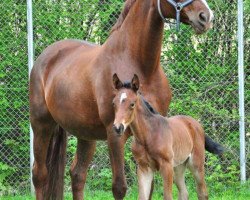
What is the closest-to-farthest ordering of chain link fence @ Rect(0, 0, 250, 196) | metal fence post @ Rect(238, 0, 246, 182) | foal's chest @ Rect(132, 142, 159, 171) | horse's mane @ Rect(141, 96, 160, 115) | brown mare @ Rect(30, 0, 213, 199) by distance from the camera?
brown mare @ Rect(30, 0, 213, 199) < horse's mane @ Rect(141, 96, 160, 115) < foal's chest @ Rect(132, 142, 159, 171) < metal fence post @ Rect(238, 0, 246, 182) < chain link fence @ Rect(0, 0, 250, 196)

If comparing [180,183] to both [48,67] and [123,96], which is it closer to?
[48,67]

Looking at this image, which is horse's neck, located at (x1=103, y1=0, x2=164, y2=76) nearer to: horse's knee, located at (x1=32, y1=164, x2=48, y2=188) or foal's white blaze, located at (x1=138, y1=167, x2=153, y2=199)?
foal's white blaze, located at (x1=138, y1=167, x2=153, y2=199)

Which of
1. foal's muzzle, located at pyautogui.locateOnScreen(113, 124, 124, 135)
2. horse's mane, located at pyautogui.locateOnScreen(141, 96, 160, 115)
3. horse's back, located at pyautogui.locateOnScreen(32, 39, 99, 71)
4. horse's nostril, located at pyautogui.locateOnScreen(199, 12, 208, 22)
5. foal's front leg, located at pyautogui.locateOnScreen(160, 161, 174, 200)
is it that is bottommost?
foal's front leg, located at pyautogui.locateOnScreen(160, 161, 174, 200)

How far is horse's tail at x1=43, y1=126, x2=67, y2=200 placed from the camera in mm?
7430

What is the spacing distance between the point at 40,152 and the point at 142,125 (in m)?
1.47

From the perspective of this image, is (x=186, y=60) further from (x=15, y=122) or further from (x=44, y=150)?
(x=44, y=150)

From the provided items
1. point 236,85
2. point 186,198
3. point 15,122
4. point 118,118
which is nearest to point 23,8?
point 15,122

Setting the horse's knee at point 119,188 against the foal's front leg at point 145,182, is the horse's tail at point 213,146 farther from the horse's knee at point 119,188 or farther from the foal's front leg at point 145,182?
the horse's knee at point 119,188

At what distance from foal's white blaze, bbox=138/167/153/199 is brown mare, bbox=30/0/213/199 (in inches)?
13.2

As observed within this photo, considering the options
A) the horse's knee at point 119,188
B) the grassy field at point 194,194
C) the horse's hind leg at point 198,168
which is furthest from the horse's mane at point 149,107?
the grassy field at point 194,194

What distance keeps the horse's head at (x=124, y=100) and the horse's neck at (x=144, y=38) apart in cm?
25

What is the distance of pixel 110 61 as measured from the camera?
6059 mm

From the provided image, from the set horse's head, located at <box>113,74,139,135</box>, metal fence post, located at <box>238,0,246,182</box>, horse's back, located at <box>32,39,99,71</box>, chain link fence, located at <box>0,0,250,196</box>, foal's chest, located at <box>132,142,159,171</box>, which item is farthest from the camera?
chain link fence, located at <box>0,0,250,196</box>

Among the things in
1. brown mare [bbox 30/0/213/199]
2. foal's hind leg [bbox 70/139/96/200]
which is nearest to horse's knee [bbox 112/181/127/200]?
brown mare [bbox 30/0/213/199]
